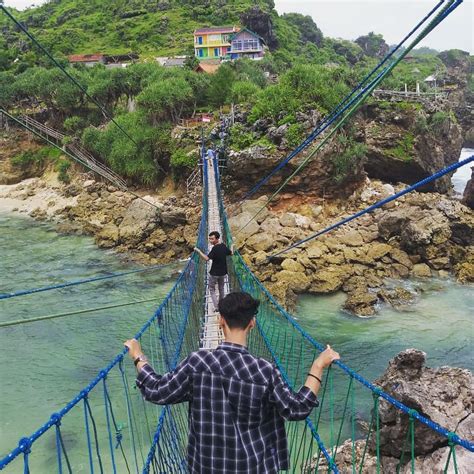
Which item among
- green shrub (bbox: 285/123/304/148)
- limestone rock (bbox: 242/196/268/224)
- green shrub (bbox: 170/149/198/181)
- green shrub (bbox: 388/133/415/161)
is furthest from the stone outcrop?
green shrub (bbox: 388/133/415/161)

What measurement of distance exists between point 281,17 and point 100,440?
39.9 metres

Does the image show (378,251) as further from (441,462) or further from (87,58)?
(87,58)

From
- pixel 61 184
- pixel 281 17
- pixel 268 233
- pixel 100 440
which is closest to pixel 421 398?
pixel 100 440

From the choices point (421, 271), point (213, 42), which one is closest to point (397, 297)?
point (421, 271)

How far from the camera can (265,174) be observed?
11461 mm

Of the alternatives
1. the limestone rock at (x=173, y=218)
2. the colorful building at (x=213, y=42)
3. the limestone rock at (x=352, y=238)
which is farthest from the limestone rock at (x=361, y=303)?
the colorful building at (x=213, y=42)

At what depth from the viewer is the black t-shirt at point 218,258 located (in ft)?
12.7

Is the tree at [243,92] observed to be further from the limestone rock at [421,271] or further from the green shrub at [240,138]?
the limestone rock at [421,271]

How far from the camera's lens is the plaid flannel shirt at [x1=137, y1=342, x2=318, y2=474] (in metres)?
1.06

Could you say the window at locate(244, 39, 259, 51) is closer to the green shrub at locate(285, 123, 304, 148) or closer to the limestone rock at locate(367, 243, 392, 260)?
the green shrub at locate(285, 123, 304, 148)

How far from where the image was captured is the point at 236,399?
1062mm

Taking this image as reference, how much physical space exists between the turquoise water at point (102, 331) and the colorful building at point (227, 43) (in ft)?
66.8

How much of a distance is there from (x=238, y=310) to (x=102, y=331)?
6514 millimetres

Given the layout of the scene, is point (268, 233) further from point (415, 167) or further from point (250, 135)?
point (415, 167)
